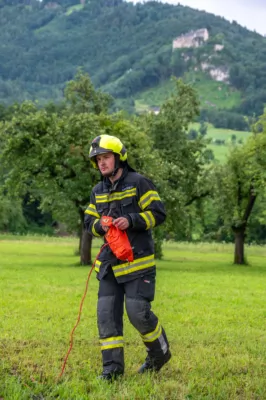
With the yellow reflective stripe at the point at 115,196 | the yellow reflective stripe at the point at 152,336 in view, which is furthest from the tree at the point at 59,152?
the yellow reflective stripe at the point at 152,336

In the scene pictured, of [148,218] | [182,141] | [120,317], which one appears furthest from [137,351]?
[182,141]

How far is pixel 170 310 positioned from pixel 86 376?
22.1 ft

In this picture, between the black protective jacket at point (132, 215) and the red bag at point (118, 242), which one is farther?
the black protective jacket at point (132, 215)

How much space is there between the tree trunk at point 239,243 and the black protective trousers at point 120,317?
3129 cm

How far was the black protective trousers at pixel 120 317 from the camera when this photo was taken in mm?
5738

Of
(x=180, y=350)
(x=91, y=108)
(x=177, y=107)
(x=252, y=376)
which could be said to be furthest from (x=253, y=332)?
(x=177, y=107)

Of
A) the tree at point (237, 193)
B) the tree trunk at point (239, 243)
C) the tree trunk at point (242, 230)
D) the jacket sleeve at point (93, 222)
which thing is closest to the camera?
the jacket sleeve at point (93, 222)

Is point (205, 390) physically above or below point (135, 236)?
below

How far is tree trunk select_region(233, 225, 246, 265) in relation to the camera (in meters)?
36.6

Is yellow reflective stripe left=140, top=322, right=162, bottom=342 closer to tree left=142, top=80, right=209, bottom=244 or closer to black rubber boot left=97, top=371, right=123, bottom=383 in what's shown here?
black rubber boot left=97, top=371, right=123, bottom=383

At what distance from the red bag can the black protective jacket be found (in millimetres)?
113

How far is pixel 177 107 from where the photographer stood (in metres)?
39.8

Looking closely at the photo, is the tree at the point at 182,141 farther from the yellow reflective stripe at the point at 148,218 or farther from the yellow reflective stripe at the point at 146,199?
the yellow reflective stripe at the point at 148,218

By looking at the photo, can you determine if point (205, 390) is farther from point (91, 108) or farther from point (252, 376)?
point (91, 108)
